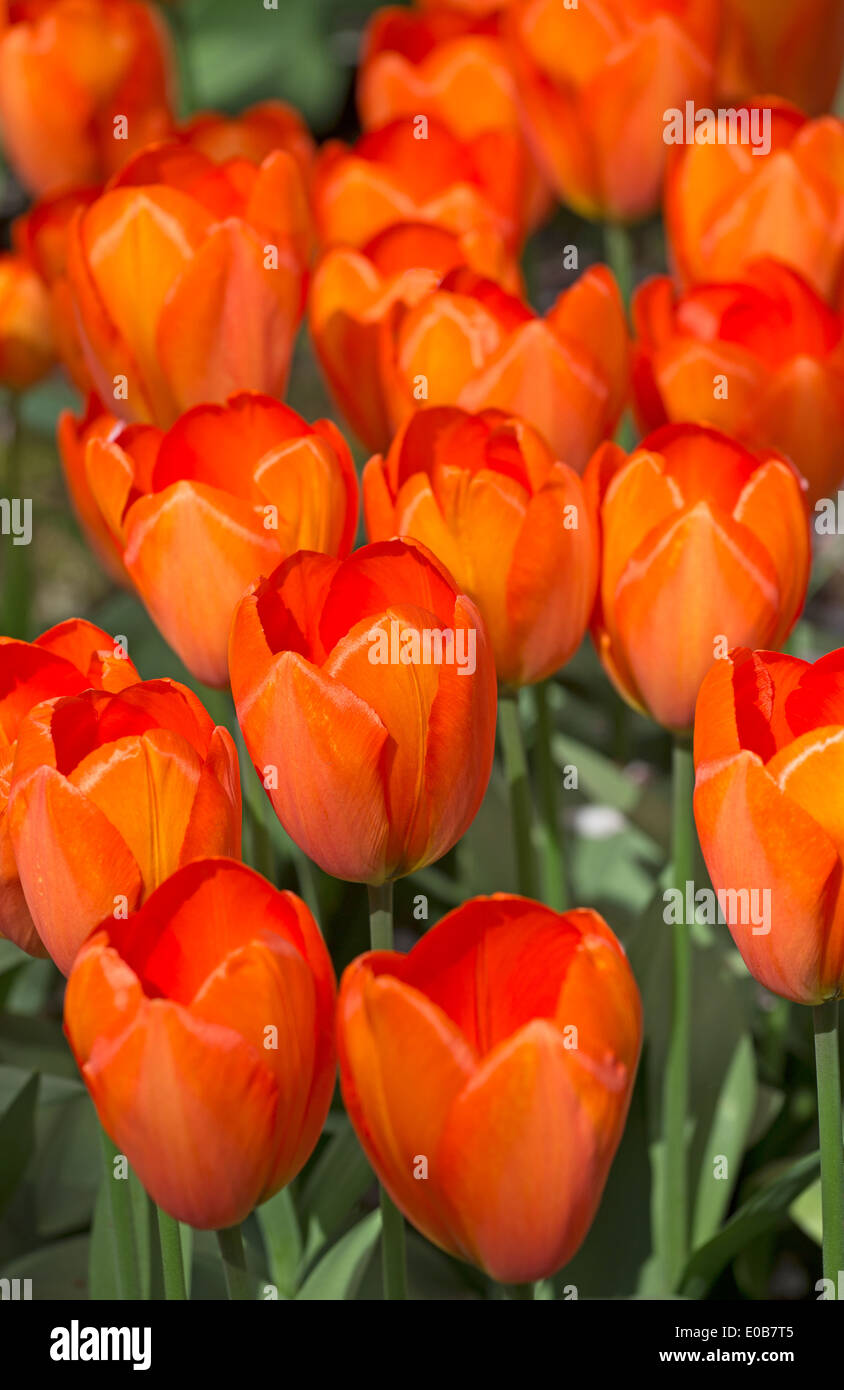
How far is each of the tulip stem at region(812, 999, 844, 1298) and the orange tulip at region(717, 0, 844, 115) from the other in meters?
0.87

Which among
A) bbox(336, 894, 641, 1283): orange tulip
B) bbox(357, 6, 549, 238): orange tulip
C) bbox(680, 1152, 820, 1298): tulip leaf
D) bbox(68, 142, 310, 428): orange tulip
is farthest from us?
bbox(357, 6, 549, 238): orange tulip

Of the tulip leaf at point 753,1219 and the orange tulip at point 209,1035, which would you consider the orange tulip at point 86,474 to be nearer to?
the orange tulip at point 209,1035

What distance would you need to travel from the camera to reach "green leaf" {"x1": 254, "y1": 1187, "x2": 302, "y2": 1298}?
0.69 meters

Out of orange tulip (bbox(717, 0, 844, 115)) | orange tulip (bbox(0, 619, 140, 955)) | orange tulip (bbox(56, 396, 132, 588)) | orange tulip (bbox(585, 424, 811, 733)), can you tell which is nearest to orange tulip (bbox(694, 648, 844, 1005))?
orange tulip (bbox(585, 424, 811, 733))

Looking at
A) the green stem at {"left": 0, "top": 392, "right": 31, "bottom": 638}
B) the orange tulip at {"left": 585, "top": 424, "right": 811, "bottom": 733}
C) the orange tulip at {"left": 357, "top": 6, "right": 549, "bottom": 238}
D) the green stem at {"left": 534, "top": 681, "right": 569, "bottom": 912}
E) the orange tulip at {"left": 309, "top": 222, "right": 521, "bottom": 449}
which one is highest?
the orange tulip at {"left": 357, "top": 6, "right": 549, "bottom": 238}

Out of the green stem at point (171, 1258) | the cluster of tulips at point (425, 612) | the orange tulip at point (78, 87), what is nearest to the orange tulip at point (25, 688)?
the cluster of tulips at point (425, 612)

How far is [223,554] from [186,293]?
0.20 metres

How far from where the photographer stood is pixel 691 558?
0.61 m

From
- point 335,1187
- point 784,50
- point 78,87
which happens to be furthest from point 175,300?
point 784,50

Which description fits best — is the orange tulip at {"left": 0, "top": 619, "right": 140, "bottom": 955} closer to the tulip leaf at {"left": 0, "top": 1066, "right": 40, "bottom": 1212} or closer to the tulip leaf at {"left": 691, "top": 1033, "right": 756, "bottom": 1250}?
the tulip leaf at {"left": 0, "top": 1066, "right": 40, "bottom": 1212}

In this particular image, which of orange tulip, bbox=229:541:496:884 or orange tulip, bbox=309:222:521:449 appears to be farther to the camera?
orange tulip, bbox=309:222:521:449

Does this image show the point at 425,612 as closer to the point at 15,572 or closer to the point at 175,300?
the point at 175,300

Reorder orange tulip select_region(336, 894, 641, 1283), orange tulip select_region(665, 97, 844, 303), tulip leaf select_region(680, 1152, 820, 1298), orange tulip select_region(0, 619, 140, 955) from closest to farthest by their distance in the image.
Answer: orange tulip select_region(336, 894, 641, 1283), orange tulip select_region(0, 619, 140, 955), tulip leaf select_region(680, 1152, 820, 1298), orange tulip select_region(665, 97, 844, 303)

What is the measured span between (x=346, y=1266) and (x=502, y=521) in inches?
12.6
